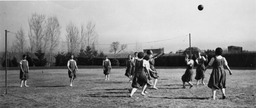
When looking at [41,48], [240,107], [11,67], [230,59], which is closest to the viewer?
[240,107]

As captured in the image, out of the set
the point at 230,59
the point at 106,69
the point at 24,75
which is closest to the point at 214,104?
the point at 24,75

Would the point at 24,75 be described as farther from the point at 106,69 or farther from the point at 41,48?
the point at 41,48

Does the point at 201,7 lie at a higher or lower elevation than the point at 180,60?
higher

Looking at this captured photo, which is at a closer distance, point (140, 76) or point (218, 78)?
point (218, 78)

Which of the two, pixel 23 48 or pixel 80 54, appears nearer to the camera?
pixel 23 48

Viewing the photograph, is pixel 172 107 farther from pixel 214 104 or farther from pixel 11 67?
pixel 11 67

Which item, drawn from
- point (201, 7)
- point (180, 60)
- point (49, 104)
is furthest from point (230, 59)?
point (49, 104)

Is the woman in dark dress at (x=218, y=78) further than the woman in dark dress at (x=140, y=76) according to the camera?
No

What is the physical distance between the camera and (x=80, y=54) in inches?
2365

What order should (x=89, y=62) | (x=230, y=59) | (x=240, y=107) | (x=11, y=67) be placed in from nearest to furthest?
(x=240, y=107) < (x=230, y=59) < (x=11, y=67) < (x=89, y=62)

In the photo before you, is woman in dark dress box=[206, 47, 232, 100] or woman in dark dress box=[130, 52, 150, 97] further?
woman in dark dress box=[130, 52, 150, 97]

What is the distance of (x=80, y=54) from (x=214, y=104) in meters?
54.1

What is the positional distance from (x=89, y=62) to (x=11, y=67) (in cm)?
1779

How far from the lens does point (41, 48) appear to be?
181 feet
